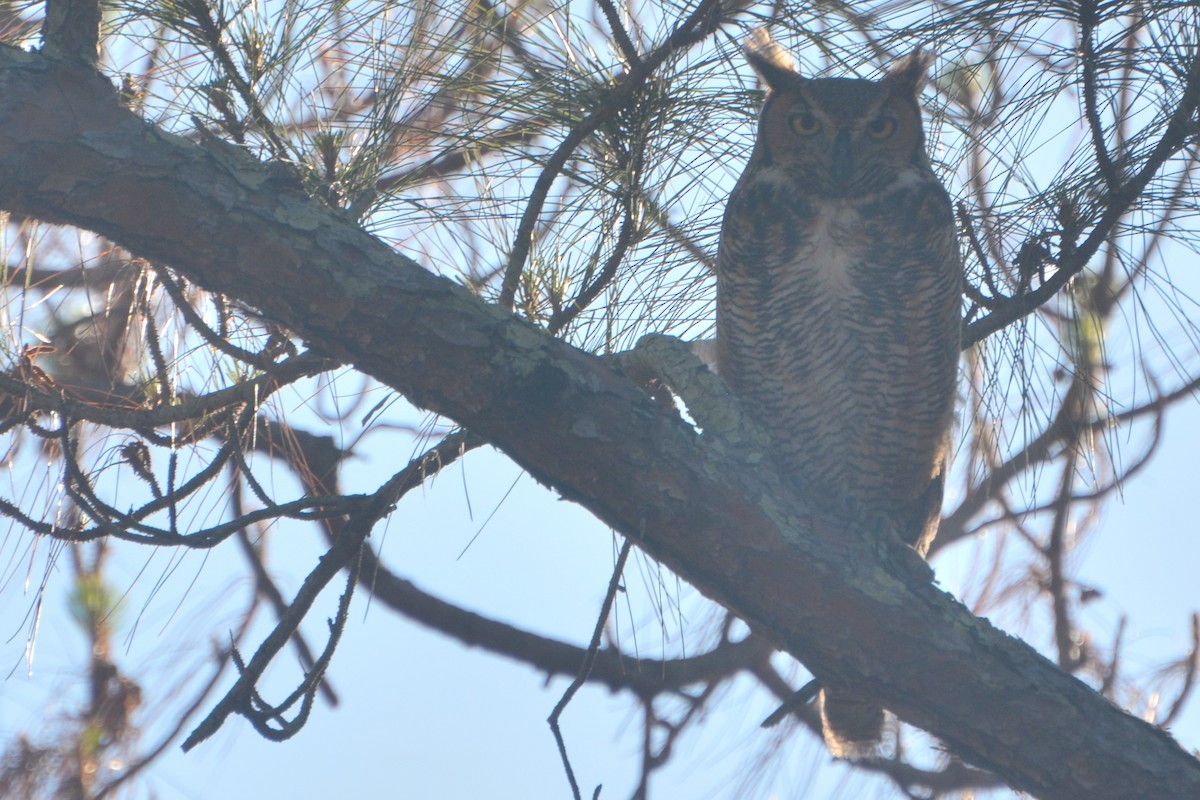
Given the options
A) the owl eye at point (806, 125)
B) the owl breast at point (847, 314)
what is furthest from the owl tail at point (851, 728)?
the owl eye at point (806, 125)

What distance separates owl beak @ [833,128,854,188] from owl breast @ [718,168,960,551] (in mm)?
39

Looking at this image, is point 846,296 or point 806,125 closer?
point 846,296

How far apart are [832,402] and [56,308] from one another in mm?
1365

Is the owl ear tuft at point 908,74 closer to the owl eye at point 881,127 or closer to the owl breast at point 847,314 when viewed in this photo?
the owl eye at point 881,127

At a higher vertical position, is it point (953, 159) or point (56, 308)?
point (953, 159)

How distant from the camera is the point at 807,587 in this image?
1291 millimetres

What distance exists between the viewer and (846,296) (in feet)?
6.02

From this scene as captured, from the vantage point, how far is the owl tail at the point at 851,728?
1.97 meters

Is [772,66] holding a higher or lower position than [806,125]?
higher

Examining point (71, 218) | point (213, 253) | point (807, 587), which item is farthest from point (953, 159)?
point (71, 218)

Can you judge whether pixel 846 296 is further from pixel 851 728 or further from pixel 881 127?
pixel 851 728

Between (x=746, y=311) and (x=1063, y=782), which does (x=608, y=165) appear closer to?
(x=746, y=311)

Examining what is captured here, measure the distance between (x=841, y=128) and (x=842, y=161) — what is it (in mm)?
83

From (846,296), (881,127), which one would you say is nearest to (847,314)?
(846,296)
